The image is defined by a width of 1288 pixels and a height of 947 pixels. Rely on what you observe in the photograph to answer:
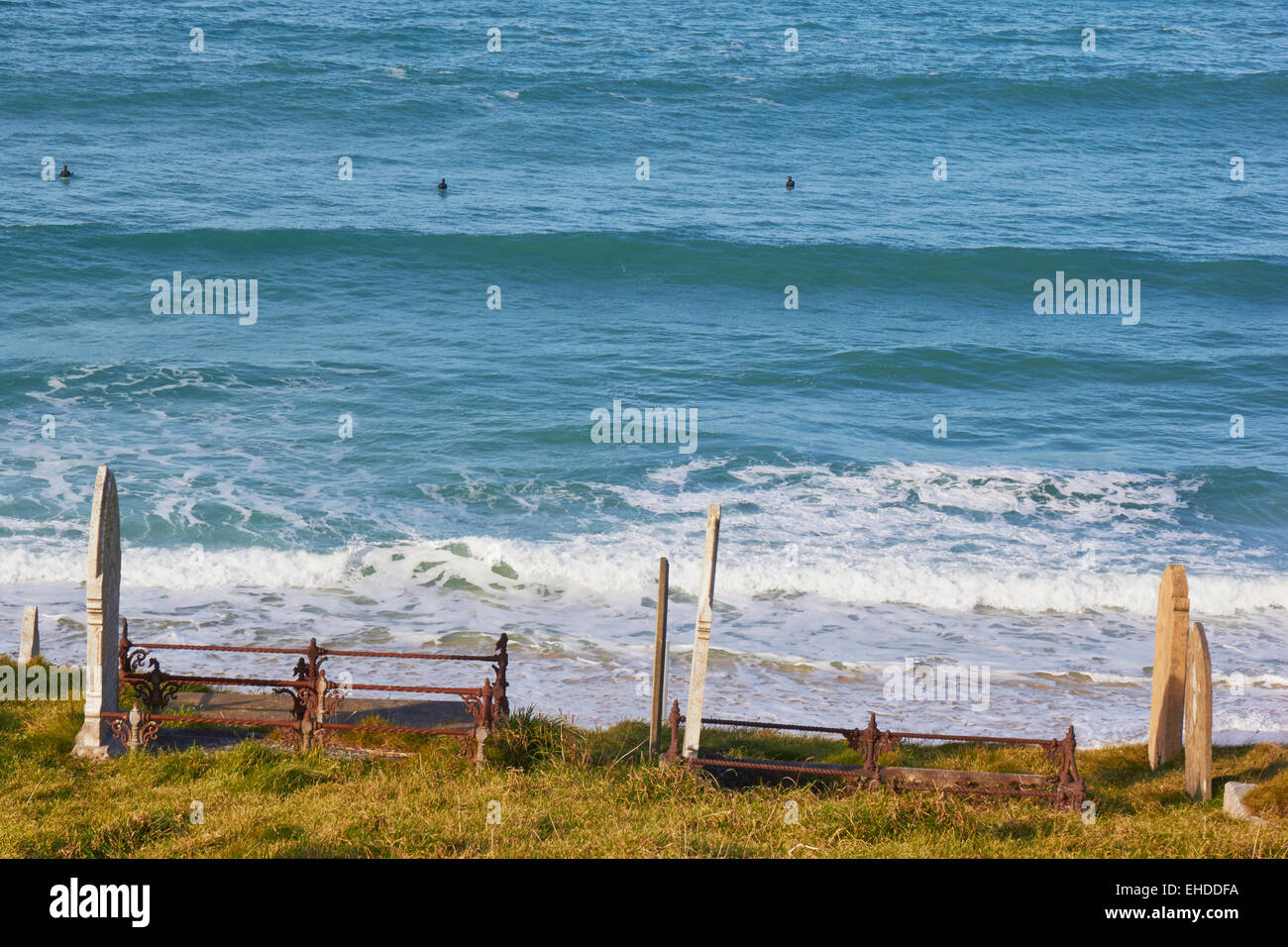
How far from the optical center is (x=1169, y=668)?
10.8 meters

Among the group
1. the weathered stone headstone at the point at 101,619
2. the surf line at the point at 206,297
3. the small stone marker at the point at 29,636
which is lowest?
the small stone marker at the point at 29,636

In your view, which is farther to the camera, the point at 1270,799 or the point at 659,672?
the point at 659,672

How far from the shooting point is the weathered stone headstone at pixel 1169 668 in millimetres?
10633

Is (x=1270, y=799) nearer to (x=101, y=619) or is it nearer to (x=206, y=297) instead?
(x=101, y=619)

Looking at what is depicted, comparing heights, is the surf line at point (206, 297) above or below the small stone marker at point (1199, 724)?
above

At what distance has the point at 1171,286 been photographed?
34.1 meters

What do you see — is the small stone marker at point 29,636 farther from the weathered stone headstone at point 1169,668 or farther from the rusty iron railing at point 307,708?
the weathered stone headstone at point 1169,668

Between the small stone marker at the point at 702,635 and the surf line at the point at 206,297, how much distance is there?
77.5ft

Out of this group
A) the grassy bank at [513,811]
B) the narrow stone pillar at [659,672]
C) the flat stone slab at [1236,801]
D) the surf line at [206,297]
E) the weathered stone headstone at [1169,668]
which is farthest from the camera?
the surf line at [206,297]

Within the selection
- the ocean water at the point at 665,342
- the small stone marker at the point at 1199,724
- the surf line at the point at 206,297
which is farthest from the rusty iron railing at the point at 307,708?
the surf line at the point at 206,297

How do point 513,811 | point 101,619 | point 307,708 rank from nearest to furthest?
point 513,811 → point 101,619 → point 307,708

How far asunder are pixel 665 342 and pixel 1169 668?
19.9 m

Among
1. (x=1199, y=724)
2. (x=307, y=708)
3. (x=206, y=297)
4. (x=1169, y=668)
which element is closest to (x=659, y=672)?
(x=307, y=708)

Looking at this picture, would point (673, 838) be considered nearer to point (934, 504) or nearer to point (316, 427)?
point (934, 504)
